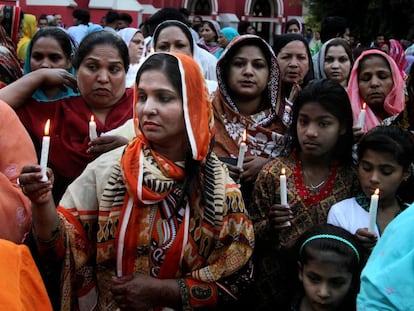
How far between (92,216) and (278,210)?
0.85 meters

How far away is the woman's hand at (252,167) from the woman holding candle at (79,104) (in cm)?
72

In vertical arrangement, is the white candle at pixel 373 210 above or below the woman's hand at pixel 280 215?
above

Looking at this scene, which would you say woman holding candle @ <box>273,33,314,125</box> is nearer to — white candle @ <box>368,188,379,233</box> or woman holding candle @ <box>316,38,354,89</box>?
woman holding candle @ <box>316,38,354,89</box>

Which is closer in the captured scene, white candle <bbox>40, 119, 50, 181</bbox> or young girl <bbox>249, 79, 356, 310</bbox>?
white candle <bbox>40, 119, 50, 181</bbox>

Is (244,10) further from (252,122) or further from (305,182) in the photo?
(305,182)

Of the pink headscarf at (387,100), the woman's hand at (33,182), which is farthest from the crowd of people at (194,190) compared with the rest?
the pink headscarf at (387,100)

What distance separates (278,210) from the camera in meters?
2.65

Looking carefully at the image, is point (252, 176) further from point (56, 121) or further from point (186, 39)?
point (186, 39)

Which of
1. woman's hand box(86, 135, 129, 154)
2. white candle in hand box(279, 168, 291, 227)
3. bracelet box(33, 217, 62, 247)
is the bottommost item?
bracelet box(33, 217, 62, 247)

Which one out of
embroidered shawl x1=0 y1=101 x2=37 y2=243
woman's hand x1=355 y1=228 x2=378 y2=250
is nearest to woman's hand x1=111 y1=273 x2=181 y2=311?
embroidered shawl x1=0 y1=101 x2=37 y2=243

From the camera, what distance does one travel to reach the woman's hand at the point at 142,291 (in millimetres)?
2305

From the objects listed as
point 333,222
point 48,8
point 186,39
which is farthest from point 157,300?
point 48,8

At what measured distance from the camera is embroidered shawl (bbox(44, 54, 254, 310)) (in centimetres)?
232

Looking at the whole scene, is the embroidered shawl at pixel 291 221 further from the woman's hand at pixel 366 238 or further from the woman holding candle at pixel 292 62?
the woman holding candle at pixel 292 62
